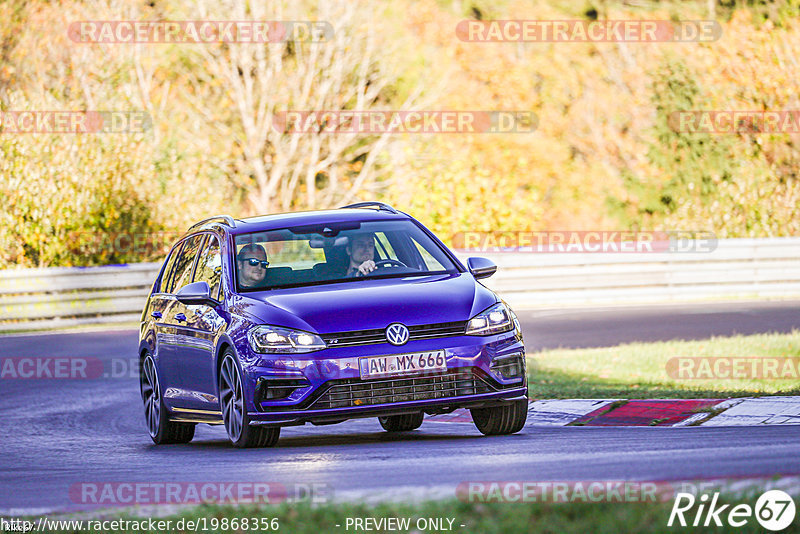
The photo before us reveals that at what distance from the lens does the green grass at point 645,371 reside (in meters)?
13.2

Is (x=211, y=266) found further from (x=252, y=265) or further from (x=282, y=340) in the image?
(x=282, y=340)

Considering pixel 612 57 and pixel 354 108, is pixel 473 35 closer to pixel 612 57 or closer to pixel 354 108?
pixel 612 57

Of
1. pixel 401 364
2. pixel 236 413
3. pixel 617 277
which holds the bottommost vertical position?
pixel 617 277

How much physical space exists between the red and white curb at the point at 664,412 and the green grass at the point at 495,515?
16.7 feet

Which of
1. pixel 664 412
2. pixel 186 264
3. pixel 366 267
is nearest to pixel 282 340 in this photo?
pixel 366 267

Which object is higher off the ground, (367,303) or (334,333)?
(367,303)

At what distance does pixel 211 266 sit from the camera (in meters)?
10.9

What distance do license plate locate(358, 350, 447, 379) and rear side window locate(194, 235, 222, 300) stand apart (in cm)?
171

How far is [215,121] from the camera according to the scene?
35.4m

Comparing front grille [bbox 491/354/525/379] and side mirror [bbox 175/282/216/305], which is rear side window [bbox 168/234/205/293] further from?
front grille [bbox 491/354/525/379]

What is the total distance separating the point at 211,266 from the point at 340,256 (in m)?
1.09

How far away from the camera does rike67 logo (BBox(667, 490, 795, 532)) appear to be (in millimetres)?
5426

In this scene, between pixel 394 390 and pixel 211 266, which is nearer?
pixel 394 390

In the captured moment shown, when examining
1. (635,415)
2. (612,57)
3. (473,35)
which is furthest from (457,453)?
(612,57)
